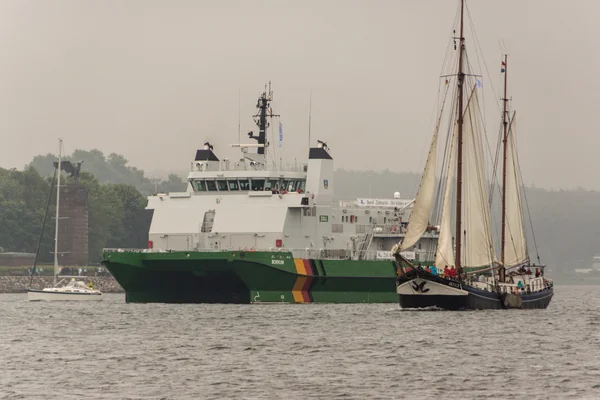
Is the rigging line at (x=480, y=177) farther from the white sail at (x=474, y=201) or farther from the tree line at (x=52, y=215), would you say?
the tree line at (x=52, y=215)

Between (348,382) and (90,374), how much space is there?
804 centimetres

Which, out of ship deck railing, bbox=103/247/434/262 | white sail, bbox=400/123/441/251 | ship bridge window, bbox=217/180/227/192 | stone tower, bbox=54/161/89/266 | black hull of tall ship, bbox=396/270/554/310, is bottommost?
black hull of tall ship, bbox=396/270/554/310

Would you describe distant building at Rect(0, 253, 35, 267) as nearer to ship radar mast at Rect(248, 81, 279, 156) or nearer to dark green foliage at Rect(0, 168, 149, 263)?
dark green foliage at Rect(0, 168, 149, 263)

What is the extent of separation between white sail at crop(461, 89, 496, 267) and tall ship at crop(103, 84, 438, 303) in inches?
427

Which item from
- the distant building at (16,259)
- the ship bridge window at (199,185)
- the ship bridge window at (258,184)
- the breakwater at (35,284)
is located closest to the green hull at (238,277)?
the ship bridge window at (258,184)

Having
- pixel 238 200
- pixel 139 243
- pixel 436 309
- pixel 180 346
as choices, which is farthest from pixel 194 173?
pixel 139 243

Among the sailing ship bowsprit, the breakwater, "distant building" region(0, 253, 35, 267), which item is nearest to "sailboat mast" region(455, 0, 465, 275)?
the sailing ship bowsprit

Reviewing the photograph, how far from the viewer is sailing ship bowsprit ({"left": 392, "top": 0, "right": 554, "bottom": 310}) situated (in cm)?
7294

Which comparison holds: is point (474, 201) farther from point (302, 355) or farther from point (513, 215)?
point (302, 355)

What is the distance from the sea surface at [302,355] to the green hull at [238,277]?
7.90m

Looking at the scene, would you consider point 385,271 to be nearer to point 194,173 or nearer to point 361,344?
point 194,173

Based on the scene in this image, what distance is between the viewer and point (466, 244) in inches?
3073

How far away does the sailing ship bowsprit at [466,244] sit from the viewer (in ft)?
239

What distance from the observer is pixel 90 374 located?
4541 cm
